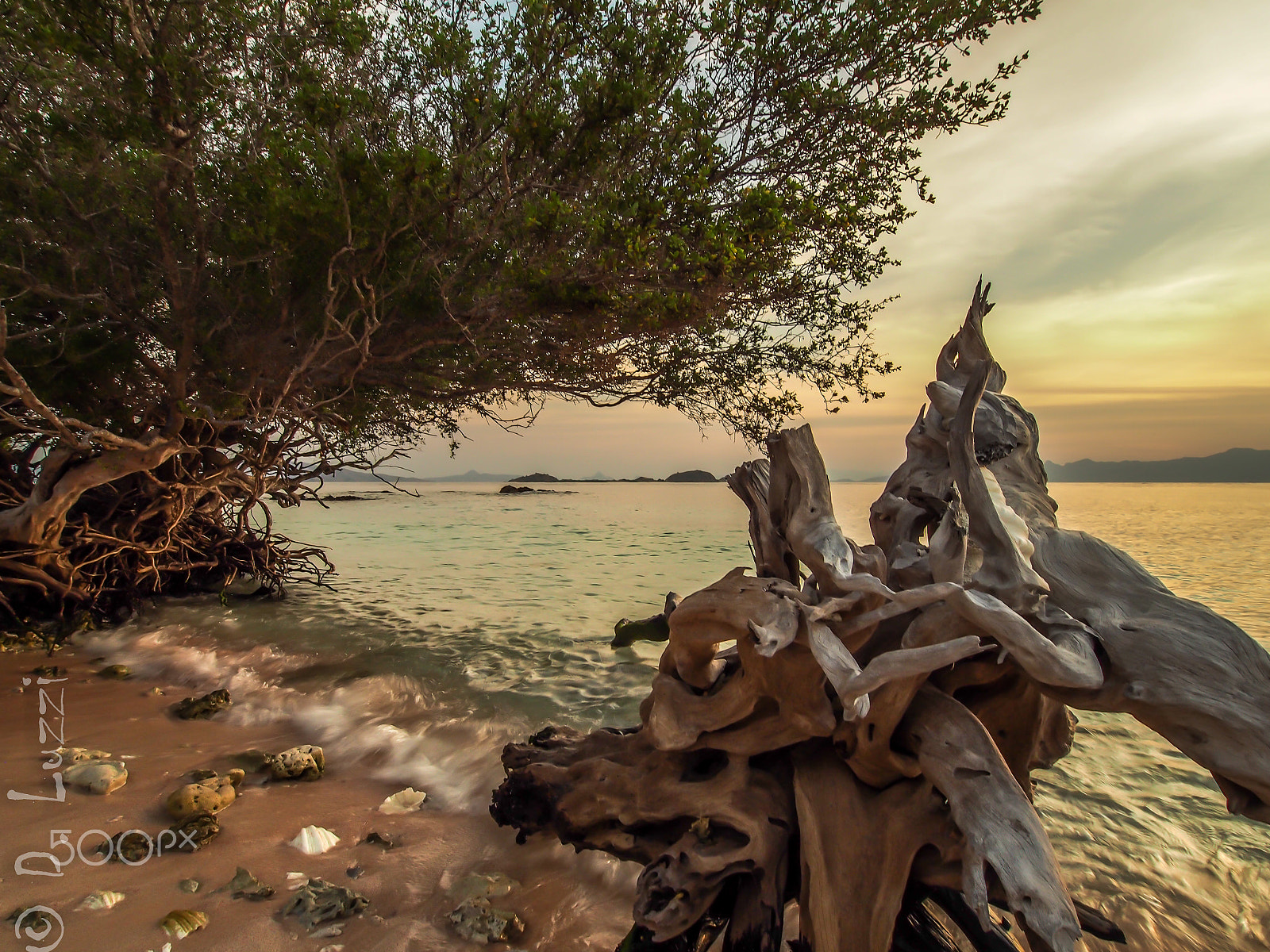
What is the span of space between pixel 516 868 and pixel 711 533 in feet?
72.6

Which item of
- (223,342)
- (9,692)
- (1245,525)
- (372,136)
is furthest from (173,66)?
(1245,525)

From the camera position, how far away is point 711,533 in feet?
82.6

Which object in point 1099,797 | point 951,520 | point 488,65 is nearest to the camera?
point 951,520

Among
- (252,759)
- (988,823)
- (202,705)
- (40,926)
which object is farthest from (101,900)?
(988,823)

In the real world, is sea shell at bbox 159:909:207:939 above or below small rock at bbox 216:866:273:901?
above

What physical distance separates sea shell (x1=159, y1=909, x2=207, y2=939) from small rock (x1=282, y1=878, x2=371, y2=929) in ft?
1.04

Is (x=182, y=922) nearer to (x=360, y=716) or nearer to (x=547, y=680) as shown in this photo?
(x=360, y=716)

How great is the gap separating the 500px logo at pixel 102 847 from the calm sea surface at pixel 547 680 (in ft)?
5.05

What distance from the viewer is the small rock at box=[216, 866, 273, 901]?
115 inches

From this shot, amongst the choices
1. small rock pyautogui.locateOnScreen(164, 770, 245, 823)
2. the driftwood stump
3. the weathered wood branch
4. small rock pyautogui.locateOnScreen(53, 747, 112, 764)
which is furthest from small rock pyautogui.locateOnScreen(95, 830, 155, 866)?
the weathered wood branch

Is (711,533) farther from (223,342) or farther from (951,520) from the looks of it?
(951,520)

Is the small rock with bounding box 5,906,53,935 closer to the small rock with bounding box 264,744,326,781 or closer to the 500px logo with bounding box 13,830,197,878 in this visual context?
the 500px logo with bounding box 13,830,197,878

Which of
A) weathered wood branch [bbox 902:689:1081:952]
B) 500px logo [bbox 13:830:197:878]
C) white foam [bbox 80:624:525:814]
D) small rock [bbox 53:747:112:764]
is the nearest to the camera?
weathered wood branch [bbox 902:689:1081:952]

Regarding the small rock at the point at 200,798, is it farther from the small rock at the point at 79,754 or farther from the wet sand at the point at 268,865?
the small rock at the point at 79,754
